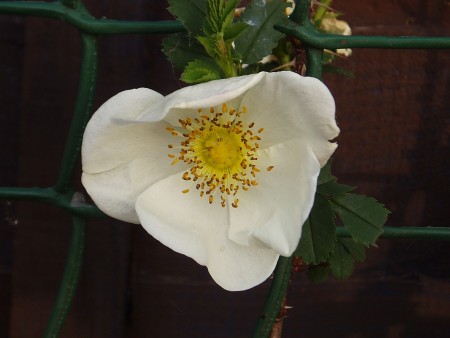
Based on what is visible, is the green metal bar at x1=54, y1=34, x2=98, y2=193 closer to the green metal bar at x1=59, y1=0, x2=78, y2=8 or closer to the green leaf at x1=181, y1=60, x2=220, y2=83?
the green metal bar at x1=59, y1=0, x2=78, y2=8

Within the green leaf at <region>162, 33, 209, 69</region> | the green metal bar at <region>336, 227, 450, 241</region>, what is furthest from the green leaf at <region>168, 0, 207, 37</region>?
the green metal bar at <region>336, 227, 450, 241</region>

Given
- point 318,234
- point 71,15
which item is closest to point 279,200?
point 318,234

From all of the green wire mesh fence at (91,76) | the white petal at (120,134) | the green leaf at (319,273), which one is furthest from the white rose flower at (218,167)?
the green leaf at (319,273)

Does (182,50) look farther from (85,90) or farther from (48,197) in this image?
(48,197)

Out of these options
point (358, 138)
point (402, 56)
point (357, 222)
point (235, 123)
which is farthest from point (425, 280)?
point (235, 123)

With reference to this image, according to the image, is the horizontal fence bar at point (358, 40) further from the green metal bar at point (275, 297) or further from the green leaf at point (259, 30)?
the green metal bar at point (275, 297)
